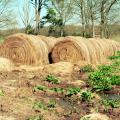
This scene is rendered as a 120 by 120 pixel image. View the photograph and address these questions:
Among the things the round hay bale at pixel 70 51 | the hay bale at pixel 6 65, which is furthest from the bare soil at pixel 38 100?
the round hay bale at pixel 70 51

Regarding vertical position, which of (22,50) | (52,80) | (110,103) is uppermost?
(22,50)

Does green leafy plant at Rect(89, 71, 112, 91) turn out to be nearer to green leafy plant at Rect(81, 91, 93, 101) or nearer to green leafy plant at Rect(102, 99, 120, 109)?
green leafy plant at Rect(81, 91, 93, 101)

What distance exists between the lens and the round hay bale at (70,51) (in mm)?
18734

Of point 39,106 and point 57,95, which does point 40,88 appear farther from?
point 39,106

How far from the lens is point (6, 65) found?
1683 cm

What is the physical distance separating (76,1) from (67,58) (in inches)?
1174

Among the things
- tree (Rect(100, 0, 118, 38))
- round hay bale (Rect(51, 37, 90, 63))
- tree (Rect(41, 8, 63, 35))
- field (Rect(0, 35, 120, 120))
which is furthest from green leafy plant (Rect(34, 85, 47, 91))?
tree (Rect(41, 8, 63, 35))

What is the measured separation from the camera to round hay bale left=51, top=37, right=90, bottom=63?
18.7 metres

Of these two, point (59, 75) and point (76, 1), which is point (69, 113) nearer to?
point (59, 75)

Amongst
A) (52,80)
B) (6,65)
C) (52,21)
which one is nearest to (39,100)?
(52,80)

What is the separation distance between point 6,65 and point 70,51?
11.5ft

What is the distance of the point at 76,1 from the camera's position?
157ft

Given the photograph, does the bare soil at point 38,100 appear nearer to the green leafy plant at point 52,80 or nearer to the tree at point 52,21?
the green leafy plant at point 52,80

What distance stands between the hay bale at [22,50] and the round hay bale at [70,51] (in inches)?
41.9
